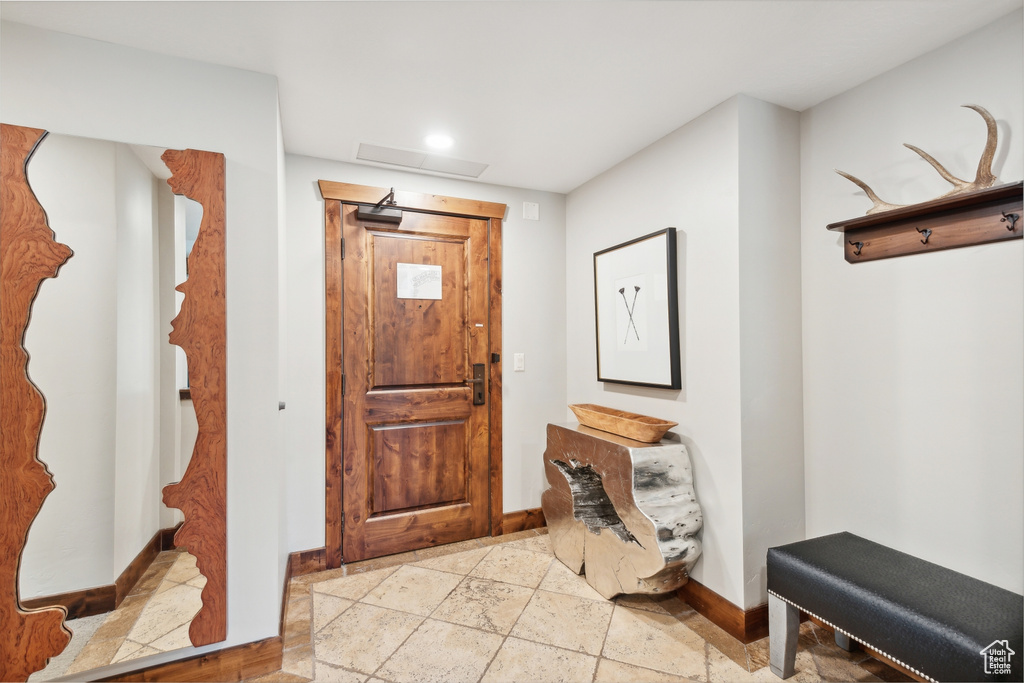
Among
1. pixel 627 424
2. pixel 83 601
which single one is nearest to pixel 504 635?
pixel 627 424

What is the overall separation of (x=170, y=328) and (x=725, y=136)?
2.43 metres

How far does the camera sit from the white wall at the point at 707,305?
6.93ft

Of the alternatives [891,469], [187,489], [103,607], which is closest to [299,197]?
[187,489]

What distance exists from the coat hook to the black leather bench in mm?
1195

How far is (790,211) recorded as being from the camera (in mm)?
2215

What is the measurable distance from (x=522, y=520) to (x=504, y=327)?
1360 mm

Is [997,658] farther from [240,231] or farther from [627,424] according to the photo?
[240,231]

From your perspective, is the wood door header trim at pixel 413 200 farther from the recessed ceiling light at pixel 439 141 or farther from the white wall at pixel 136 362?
the white wall at pixel 136 362

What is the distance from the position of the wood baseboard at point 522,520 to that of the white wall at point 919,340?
1.72 m

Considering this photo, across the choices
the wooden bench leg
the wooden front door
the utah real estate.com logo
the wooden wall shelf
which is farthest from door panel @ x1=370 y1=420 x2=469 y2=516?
the utah real estate.com logo

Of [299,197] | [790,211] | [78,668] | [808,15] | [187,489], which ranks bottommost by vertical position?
[78,668]

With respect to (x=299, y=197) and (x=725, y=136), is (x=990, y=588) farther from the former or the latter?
(x=299, y=197)

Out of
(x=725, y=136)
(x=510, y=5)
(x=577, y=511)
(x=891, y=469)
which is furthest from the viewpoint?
(x=577, y=511)

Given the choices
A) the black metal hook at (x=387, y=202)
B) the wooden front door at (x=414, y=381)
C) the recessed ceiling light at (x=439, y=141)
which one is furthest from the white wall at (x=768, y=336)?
the black metal hook at (x=387, y=202)
